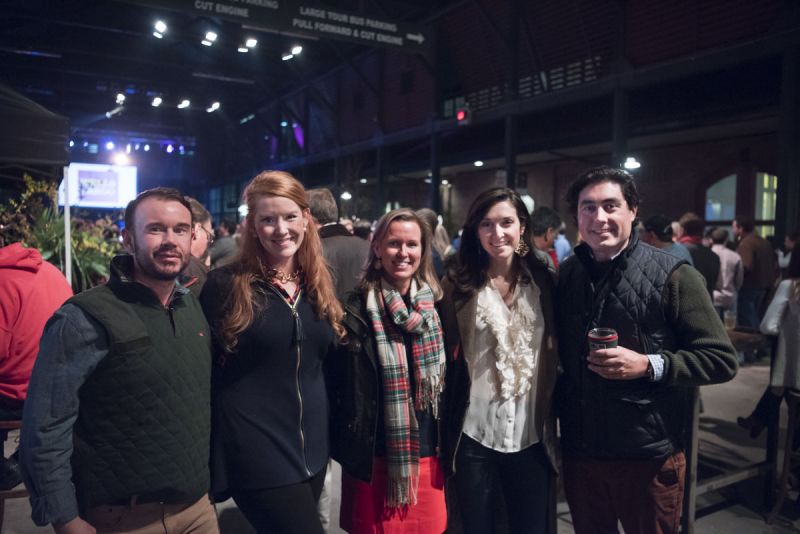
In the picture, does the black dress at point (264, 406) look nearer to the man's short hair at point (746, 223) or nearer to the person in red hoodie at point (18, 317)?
the person in red hoodie at point (18, 317)

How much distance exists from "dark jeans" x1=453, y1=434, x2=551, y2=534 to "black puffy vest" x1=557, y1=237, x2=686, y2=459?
0.58 feet

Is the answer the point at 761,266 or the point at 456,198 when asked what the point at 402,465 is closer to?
the point at 761,266

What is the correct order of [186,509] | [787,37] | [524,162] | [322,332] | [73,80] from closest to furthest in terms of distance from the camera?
[186,509]
[322,332]
[787,37]
[524,162]
[73,80]

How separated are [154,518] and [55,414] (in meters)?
0.47

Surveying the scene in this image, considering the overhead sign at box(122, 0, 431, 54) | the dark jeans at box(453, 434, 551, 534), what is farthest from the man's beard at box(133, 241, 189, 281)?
the overhead sign at box(122, 0, 431, 54)

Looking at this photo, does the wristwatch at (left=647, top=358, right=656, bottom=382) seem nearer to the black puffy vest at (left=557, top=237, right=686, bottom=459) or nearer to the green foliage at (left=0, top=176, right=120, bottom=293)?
the black puffy vest at (left=557, top=237, right=686, bottom=459)

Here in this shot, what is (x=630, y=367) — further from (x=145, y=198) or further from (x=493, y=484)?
(x=145, y=198)

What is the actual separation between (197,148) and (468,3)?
68.7 feet

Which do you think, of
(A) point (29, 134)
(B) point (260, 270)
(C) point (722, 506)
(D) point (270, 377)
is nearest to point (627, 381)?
(D) point (270, 377)

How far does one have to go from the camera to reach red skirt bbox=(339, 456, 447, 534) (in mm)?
2135

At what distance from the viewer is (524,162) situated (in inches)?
636

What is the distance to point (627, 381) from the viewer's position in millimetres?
2086

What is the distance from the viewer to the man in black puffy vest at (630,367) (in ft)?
6.70

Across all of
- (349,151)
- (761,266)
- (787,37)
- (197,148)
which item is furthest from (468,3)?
(197,148)
